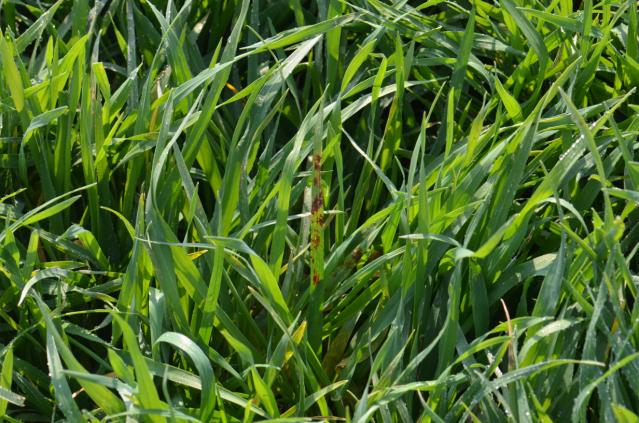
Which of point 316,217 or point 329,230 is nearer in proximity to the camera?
point 316,217

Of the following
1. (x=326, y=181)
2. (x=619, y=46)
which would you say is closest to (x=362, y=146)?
Result: (x=326, y=181)

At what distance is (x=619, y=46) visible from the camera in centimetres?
154

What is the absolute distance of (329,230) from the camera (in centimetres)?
135

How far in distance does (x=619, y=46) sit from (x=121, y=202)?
2.60 feet

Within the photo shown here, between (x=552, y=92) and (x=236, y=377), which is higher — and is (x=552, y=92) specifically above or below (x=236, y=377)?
above

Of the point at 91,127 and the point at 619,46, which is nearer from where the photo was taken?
the point at 91,127

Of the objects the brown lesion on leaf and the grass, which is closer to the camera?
the grass

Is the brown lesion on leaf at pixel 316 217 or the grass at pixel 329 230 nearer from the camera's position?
the grass at pixel 329 230

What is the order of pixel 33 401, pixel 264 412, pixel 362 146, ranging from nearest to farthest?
pixel 264 412 < pixel 33 401 < pixel 362 146

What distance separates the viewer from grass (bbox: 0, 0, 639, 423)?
1.09 metres

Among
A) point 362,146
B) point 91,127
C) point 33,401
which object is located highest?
point 91,127

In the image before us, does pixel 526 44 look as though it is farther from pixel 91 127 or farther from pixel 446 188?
pixel 91 127

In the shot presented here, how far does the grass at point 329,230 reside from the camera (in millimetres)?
1086

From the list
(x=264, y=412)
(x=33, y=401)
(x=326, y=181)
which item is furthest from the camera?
(x=326, y=181)
